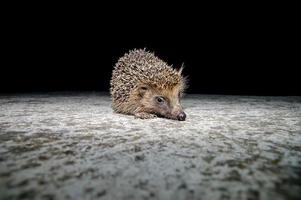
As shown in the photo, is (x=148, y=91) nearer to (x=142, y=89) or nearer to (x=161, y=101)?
(x=142, y=89)

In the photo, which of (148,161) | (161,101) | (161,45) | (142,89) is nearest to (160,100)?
(161,101)

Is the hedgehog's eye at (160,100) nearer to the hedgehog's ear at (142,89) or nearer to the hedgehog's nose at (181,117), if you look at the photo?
the hedgehog's ear at (142,89)

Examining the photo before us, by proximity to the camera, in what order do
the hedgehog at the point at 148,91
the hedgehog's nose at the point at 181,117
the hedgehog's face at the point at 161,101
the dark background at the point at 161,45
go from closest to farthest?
the hedgehog's nose at the point at 181,117 < the hedgehog's face at the point at 161,101 < the hedgehog at the point at 148,91 < the dark background at the point at 161,45

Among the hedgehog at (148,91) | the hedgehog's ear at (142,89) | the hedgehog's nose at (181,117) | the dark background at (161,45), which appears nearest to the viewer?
the hedgehog's nose at (181,117)

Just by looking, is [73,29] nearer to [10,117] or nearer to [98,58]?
[98,58]

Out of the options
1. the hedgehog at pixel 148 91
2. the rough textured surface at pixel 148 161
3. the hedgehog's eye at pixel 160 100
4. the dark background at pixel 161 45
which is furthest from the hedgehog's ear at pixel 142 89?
the dark background at pixel 161 45

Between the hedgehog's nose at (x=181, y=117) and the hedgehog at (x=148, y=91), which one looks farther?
the hedgehog at (x=148, y=91)
